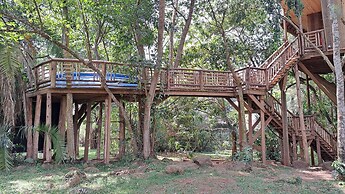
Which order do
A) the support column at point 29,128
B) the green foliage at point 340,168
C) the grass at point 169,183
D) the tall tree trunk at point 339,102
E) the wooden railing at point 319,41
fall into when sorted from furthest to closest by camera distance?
1. the wooden railing at point 319,41
2. the support column at point 29,128
3. the tall tree trunk at point 339,102
4. the green foliage at point 340,168
5. the grass at point 169,183

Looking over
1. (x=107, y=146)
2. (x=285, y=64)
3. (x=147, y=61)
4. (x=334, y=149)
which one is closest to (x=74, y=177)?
(x=107, y=146)

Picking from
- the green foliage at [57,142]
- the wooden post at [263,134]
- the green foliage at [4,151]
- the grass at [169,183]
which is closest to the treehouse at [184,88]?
the wooden post at [263,134]

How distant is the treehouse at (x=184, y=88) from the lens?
1108 centimetres

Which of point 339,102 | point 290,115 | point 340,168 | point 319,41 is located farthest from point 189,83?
point 340,168

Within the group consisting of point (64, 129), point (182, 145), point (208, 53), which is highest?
point (208, 53)

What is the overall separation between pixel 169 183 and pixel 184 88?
547 cm

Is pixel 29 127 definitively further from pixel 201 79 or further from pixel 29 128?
pixel 201 79

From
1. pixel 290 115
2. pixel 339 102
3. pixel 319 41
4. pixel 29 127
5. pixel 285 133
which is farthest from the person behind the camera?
pixel 290 115

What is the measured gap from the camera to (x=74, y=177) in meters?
7.73

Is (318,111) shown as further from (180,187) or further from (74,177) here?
(74,177)

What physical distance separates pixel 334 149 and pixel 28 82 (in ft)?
44.3

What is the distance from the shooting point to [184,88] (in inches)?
490

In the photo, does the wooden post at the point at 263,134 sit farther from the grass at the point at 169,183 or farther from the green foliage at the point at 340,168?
the green foliage at the point at 340,168

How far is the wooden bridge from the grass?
10.4 ft
